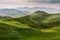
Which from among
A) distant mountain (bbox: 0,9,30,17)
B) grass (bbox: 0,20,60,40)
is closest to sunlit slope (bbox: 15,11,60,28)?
grass (bbox: 0,20,60,40)

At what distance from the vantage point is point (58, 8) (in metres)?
19.1

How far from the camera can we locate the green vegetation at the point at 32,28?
479 inches

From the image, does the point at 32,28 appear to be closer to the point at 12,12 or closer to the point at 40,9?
the point at 40,9

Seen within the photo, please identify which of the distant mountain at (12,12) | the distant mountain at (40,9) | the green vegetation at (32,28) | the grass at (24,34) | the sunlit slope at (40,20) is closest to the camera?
the grass at (24,34)

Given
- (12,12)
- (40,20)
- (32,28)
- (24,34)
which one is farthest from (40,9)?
(24,34)

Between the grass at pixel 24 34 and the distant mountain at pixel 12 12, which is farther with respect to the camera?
the distant mountain at pixel 12 12

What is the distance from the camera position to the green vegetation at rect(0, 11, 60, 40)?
39.9 ft

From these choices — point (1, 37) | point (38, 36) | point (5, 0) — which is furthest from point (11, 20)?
point (1, 37)

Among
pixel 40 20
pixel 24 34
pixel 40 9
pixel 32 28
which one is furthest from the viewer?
pixel 40 9

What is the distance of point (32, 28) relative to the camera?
47.1ft

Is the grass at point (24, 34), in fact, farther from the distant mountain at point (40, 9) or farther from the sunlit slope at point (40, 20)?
the distant mountain at point (40, 9)

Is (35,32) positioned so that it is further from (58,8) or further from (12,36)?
(58,8)

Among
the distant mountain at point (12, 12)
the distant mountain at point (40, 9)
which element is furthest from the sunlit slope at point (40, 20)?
the distant mountain at point (12, 12)

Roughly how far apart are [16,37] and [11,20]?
5400 millimetres
